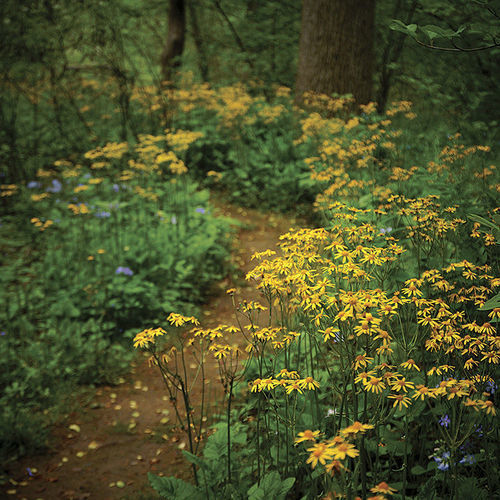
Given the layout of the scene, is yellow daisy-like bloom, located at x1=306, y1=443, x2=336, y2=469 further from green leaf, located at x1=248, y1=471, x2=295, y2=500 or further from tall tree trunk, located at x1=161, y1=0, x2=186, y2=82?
tall tree trunk, located at x1=161, y1=0, x2=186, y2=82

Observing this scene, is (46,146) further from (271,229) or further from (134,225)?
(271,229)

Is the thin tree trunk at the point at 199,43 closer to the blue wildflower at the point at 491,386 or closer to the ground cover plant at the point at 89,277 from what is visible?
the ground cover plant at the point at 89,277

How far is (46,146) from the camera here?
7441 mm

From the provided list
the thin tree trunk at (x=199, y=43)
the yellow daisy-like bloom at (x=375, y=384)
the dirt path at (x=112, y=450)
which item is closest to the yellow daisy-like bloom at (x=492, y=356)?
the yellow daisy-like bloom at (x=375, y=384)

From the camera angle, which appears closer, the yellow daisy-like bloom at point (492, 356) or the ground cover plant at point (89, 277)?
the yellow daisy-like bloom at point (492, 356)

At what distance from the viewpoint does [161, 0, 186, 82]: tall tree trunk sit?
30.9 feet

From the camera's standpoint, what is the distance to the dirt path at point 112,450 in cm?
286

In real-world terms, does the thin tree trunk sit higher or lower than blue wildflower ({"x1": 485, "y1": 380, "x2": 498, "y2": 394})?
higher

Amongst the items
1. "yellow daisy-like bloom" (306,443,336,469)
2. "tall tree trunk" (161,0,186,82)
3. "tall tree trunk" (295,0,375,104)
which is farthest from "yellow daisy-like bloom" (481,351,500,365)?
"tall tree trunk" (161,0,186,82)

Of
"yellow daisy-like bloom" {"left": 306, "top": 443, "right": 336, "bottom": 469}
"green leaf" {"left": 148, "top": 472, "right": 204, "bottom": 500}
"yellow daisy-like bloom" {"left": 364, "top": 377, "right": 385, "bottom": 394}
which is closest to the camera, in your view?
"yellow daisy-like bloom" {"left": 306, "top": 443, "right": 336, "bottom": 469}

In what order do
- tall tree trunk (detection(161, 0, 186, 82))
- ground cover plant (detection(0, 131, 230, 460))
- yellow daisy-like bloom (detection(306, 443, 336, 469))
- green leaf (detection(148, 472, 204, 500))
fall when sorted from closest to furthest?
1. yellow daisy-like bloom (detection(306, 443, 336, 469))
2. green leaf (detection(148, 472, 204, 500))
3. ground cover plant (detection(0, 131, 230, 460))
4. tall tree trunk (detection(161, 0, 186, 82))

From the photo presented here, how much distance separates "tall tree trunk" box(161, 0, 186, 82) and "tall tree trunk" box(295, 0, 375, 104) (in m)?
3.24

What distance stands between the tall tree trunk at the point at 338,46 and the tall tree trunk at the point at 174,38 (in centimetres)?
324

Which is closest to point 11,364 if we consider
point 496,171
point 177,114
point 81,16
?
point 496,171
